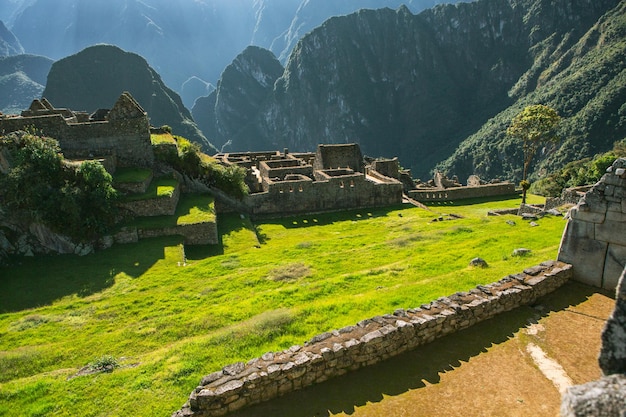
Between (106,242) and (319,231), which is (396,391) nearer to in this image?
(106,242)

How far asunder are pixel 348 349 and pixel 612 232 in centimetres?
713

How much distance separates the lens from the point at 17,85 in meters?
154

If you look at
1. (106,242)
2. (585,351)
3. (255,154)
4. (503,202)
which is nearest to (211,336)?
(585,351)

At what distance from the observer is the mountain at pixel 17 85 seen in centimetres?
14400

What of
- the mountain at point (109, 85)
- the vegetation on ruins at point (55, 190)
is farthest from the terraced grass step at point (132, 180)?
the mountain at point (109, 85)

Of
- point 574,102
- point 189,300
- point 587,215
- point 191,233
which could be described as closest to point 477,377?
point 587,215

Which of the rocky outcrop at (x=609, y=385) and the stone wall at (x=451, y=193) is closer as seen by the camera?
the rocky outcrop at (x=609, y=385)

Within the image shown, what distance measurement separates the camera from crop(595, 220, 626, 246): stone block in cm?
911

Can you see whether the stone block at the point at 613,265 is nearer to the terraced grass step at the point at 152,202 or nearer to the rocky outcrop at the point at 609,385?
the rocky outcrop at the point at 609,385

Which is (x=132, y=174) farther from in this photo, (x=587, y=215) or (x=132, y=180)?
(x=587, y=215)

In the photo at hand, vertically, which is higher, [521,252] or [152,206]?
[152,206]

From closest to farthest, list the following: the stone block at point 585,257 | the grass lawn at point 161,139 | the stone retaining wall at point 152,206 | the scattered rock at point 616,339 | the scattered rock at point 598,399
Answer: the scattered rock at point 598,399
the scattered rock at point 616,339
the stone block at point 585,257
the stone retaining wall at point 152,206
the grass lawn at point 161,139

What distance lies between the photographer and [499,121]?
14375 centimetres

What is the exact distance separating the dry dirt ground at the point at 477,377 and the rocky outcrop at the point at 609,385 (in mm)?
2839
